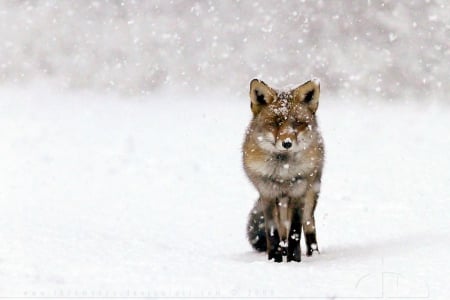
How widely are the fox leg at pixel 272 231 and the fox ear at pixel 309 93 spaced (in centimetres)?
105

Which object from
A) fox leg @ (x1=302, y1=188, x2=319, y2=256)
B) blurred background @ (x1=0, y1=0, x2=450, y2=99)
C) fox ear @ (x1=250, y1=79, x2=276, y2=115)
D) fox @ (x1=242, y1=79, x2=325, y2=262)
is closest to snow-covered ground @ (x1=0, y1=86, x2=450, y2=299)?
fox leg @ (x1=302, y1=188, x2=319, y2=256)

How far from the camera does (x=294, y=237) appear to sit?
7.41m

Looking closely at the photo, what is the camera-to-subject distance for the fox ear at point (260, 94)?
7.26m

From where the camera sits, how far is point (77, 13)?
32.2m

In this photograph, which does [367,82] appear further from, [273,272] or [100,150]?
[273,272]

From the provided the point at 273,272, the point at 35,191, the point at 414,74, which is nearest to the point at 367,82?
the point at 414,74

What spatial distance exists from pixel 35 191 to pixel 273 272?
10.0m

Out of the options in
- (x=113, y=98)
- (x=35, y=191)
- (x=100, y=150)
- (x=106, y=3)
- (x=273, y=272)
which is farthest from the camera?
(x=106, y=3)

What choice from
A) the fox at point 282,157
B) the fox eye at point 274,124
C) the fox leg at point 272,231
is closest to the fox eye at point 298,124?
the fox at point 282,157

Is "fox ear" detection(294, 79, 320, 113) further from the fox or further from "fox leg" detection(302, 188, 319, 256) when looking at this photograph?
"fox leg" detection(302, 188, 319, 256)

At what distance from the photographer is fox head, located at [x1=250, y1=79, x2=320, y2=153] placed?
7000 millimetres

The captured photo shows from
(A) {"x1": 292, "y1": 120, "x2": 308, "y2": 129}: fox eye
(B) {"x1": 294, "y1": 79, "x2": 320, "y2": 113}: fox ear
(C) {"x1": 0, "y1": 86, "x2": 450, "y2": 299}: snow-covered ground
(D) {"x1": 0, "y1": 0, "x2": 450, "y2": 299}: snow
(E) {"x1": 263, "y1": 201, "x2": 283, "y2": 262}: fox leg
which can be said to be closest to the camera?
(C) {"x1": 0, "y1": 86, "x2": 450, "y2": 299}: snow-covered ground

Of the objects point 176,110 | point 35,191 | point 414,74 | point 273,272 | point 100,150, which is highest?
point 414,74

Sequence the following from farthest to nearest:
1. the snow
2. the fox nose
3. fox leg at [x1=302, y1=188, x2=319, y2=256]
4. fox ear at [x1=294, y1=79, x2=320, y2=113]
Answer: fox leg at [x1=302, y1=188, x2=319, y2=256]
fox ear at [x1=294, y1=79, x2=320, y2=113]
the fox nose
the snow
